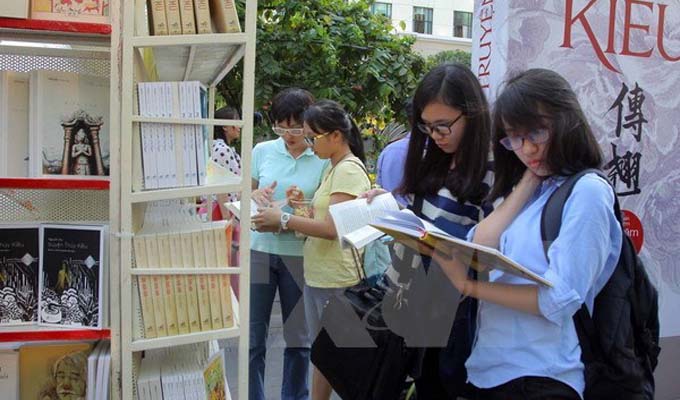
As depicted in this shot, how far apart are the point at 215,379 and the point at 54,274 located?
1.96 ft

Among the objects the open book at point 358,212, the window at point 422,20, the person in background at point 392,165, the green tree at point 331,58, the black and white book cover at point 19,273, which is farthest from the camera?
the window at point 422,20

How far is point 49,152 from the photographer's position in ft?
6.13

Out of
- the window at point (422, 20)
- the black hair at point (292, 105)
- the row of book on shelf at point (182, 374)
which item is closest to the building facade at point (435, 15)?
the window at point (422, 20)

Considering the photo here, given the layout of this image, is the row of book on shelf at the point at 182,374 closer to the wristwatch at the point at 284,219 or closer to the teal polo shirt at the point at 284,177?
the wristwatch at the point at 284,219

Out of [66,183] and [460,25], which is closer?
[66,183]

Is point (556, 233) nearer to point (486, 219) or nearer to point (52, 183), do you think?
point (486, 219)

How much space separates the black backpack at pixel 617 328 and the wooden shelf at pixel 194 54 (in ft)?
3.14

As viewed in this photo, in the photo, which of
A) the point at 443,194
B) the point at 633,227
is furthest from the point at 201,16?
the point at 633,227

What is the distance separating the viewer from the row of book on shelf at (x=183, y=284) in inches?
71.5

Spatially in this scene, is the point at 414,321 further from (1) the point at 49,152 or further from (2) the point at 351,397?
(1) the point at 49,152

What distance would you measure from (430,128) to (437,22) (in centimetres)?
3250

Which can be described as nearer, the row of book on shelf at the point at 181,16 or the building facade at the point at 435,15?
the row of book on shelf at the point at 181,16

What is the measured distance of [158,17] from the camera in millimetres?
1739

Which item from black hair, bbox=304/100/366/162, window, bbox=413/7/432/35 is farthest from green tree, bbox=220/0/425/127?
window, bbox=413/7/432/35
